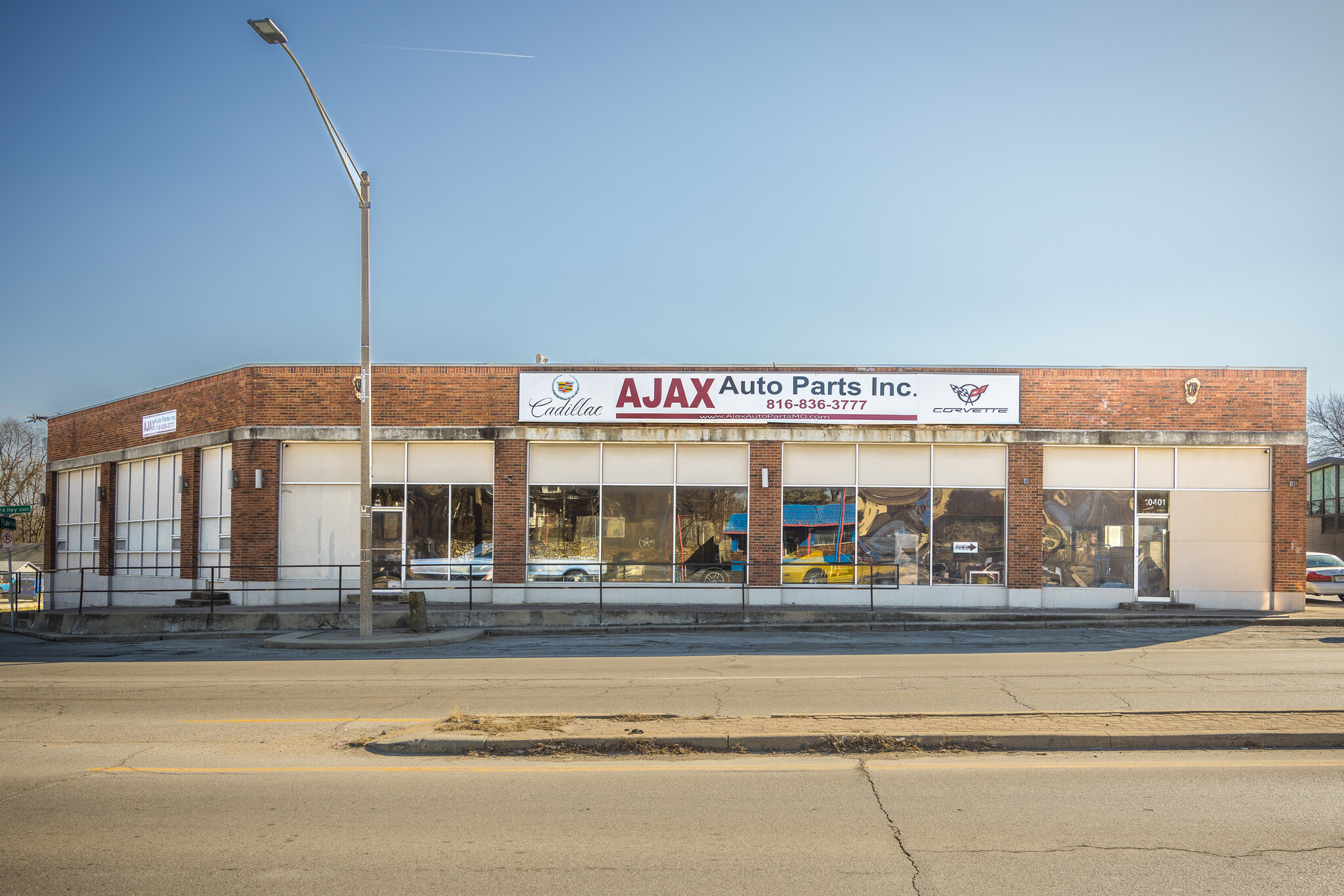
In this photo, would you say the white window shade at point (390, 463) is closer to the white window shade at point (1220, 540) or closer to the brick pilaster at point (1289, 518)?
the white window shade at point (1220, 540)

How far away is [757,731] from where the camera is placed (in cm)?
827

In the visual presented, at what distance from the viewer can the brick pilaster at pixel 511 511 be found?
→ 77.3 feet

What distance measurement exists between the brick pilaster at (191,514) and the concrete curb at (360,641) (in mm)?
8344

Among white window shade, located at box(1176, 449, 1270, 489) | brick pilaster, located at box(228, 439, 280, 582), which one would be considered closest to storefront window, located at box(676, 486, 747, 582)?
brick pilaster, located at box(228, 439, 280, 582)

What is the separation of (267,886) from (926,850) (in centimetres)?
384

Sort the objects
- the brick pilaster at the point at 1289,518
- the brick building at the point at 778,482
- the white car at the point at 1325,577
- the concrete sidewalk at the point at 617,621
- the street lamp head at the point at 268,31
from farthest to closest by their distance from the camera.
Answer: the white car at the point at 1325,577
the brick building at the point at 778,482
the brick pilaster at the point at 1289,518
the concrete sidewalk at the point at 617,621
the street lamp head at the point at 268,31

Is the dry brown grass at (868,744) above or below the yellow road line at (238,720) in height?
above

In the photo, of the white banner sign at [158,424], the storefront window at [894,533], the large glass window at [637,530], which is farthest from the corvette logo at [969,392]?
the white banner sign at [158,424]

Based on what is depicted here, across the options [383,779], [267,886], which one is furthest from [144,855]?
[383,779]

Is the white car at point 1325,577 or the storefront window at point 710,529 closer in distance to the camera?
the storefront window at point 710,529

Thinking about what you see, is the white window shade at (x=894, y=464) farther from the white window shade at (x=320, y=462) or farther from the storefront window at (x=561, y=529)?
the white window shade at (x=320, y=462)

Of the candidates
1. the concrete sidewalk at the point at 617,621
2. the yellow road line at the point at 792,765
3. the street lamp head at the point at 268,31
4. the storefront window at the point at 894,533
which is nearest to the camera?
the yellow road line at the point at 792,765

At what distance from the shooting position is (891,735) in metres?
8.16

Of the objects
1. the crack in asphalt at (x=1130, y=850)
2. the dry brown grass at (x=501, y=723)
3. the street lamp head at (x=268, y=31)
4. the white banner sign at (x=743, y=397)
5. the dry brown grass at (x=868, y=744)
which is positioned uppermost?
the street lamp head at (x=268, y=31)
